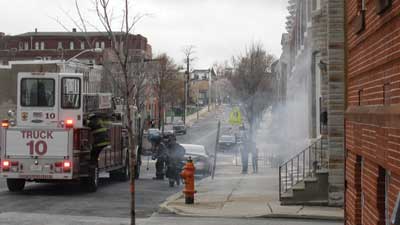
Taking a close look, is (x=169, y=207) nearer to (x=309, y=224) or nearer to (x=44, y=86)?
(x=309, y=224)

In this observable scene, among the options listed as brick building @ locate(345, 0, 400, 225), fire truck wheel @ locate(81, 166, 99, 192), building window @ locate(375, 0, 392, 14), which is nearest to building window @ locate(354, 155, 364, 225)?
brick building @ locate(345, 0, 400, 225)

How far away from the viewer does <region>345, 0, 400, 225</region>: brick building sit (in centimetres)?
639

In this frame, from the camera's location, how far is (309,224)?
48.2 ft

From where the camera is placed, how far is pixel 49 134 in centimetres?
1922

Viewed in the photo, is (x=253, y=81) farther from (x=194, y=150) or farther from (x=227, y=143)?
(x=194, y=150)

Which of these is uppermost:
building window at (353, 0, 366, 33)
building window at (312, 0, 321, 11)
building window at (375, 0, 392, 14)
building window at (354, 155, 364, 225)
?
building window at (312, 0, 321, 11)

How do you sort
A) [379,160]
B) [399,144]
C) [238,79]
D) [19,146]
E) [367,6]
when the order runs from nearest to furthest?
[399,144] → [379,160] → [367,6] → [19,146] → [238,79]

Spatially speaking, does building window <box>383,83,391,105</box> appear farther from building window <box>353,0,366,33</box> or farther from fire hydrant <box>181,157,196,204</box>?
fire hydrant <box>181,157,196,204</box>

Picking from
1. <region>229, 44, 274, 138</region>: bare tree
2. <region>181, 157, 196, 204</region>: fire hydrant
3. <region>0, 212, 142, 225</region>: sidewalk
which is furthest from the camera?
<region>229, 44, 274, 138</region>: bare tree

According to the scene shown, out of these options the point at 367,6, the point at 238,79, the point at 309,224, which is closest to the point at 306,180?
the point at 309,224

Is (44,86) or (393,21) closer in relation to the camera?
(393,21)

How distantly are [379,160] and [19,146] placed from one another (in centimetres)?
1375

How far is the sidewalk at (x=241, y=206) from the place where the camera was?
1571cm

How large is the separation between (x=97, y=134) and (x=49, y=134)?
234 centimetres
